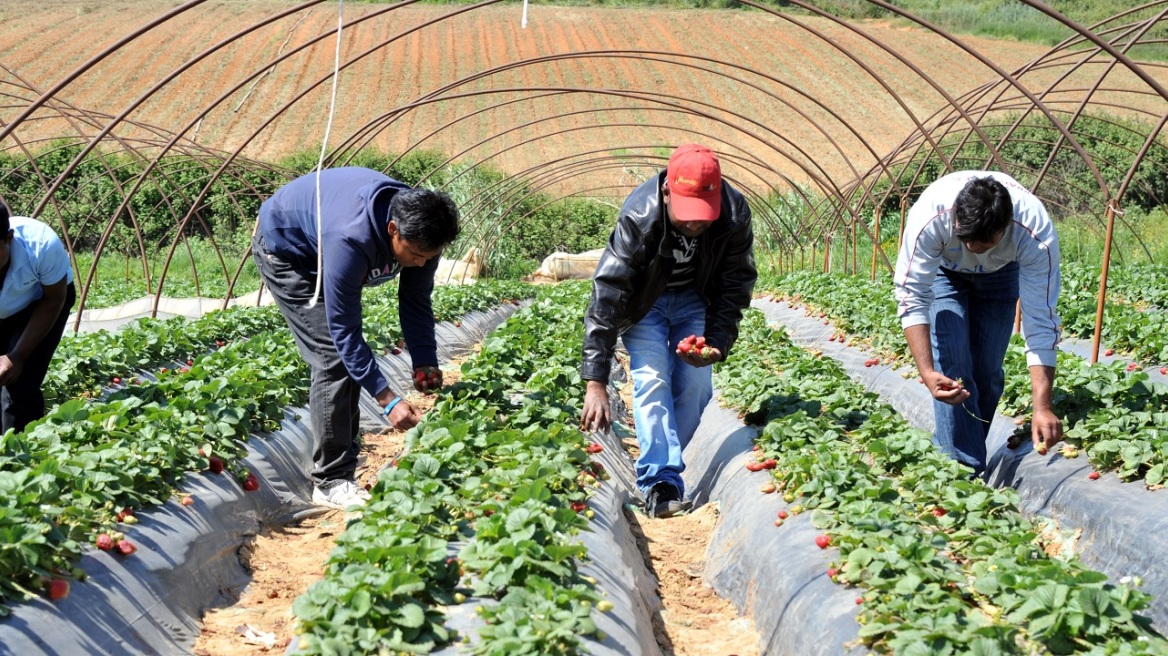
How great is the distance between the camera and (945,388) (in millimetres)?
4504

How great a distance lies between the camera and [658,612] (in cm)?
416

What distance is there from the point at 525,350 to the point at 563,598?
4378mm

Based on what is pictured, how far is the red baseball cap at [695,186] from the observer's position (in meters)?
4.29

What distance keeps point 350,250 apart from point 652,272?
1.34m

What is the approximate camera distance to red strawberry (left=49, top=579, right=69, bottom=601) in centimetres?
318

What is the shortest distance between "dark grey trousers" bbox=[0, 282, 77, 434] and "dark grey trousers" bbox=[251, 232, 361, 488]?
1.18 m

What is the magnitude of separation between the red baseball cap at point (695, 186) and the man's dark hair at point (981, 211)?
989mm

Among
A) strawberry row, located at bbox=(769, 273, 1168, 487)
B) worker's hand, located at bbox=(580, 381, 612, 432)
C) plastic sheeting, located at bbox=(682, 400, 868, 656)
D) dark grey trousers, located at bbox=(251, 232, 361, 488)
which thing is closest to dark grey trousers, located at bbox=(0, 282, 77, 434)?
dark grey trousers, located at bbox=(251, 232, 361, 488)

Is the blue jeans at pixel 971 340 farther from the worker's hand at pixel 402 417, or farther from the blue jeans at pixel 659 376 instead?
the worker's hand at pixel 402 417

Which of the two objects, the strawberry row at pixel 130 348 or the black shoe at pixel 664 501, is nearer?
the black shoe at pixel 664 501

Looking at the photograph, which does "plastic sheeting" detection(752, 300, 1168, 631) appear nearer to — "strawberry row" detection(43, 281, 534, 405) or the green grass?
"strawberry row" detection(43, 281, 534, 405)

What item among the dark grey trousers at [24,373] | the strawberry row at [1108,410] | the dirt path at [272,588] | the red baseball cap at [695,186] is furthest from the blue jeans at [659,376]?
the dark grey trousers at [24,373]

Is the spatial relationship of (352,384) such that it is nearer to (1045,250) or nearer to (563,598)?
(563,598)

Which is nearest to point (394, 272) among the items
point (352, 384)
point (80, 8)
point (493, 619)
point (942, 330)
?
point (352, 384)
